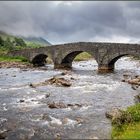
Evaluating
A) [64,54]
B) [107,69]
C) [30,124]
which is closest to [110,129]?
[30,124]

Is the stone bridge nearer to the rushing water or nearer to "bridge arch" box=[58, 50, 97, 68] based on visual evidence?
"bridge arch" box=[58, 50, 97, 68]

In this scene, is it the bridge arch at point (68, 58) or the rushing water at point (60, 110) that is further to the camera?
the bridge arch at point (68, 58)

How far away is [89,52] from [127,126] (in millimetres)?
51235

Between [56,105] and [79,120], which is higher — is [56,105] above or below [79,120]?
above

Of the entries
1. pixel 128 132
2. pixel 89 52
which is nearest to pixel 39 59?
pixel 89 52

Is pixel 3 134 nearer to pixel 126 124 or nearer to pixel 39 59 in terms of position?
pixel 126 124

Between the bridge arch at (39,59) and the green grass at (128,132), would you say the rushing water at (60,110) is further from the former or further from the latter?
the bridge arch at (39,59)

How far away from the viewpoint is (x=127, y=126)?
2366cm

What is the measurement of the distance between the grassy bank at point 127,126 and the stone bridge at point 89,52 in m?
39.0

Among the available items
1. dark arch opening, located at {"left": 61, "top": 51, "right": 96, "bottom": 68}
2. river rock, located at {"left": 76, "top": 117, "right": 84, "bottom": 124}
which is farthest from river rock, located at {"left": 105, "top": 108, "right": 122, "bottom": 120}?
dark arch opening, located at {"left": 61, "top": 51, "right": 96, "bottom": 68}

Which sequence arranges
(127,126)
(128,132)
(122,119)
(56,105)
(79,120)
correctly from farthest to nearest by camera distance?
(56,105)
(79,120)
(122,119)
(127,126)
(128,132)

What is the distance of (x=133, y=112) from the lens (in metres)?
26.3

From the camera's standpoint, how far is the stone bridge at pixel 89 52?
65.8 m

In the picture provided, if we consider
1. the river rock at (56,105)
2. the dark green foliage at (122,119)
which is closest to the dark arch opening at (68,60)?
the river rock at (56,105)
